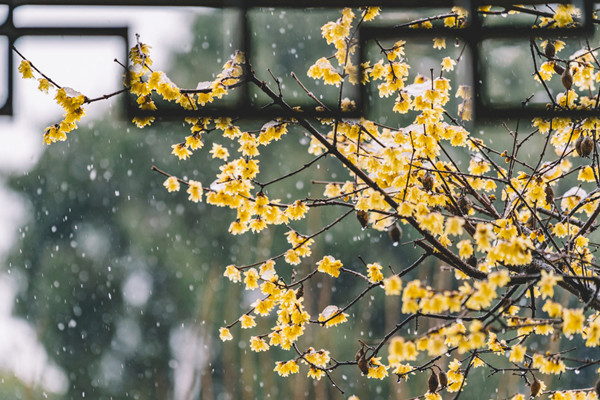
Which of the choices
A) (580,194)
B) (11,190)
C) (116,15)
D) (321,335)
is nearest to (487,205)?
(580,194)

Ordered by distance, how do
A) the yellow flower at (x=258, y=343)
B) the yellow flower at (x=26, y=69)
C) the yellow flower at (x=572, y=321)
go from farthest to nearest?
the yellow flower at (x=258, y=343) < the yellow flower at (x=26, y=69) < the yellow flower at (x=572, y=321)

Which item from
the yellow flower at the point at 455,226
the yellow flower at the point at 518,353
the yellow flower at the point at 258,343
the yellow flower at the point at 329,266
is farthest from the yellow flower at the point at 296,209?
the yellow flower at the point at 518,353

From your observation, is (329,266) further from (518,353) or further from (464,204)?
(518,353)

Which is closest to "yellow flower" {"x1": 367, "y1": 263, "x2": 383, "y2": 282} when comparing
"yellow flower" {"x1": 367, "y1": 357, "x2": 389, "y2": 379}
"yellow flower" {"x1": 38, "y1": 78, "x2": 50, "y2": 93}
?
"yellow flower" {"x1": 367, "y1": 357, "x2": 389, "y2": 379}

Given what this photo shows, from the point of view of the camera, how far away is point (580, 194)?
187 centimetres

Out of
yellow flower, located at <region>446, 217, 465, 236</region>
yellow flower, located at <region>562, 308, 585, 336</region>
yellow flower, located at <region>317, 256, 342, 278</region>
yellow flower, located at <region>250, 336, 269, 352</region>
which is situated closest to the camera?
yellow flower, located at <region>562, 308, 585, 336</region>

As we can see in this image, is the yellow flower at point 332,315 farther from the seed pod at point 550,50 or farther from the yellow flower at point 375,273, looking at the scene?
the seed pod at point 550,50

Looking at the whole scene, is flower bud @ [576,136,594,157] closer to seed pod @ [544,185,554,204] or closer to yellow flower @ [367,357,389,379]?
seed pod @ [544,185,554,204]

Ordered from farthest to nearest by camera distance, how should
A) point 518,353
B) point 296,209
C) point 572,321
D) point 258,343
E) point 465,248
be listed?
point 258,343 → point 296,209 → point 465,248 → point 518,353 → point 572,321

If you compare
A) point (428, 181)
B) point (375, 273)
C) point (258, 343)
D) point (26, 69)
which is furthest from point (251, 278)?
point (26, 69)

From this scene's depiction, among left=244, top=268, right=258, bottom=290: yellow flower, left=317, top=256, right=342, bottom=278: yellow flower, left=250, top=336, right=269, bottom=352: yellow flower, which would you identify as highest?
left=317, top=256, right=342, bottom=278: yellow flower

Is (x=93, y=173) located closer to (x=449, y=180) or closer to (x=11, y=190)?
(x=11, y=190)

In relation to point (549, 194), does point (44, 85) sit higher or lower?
higher

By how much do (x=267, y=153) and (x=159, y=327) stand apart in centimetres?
230
